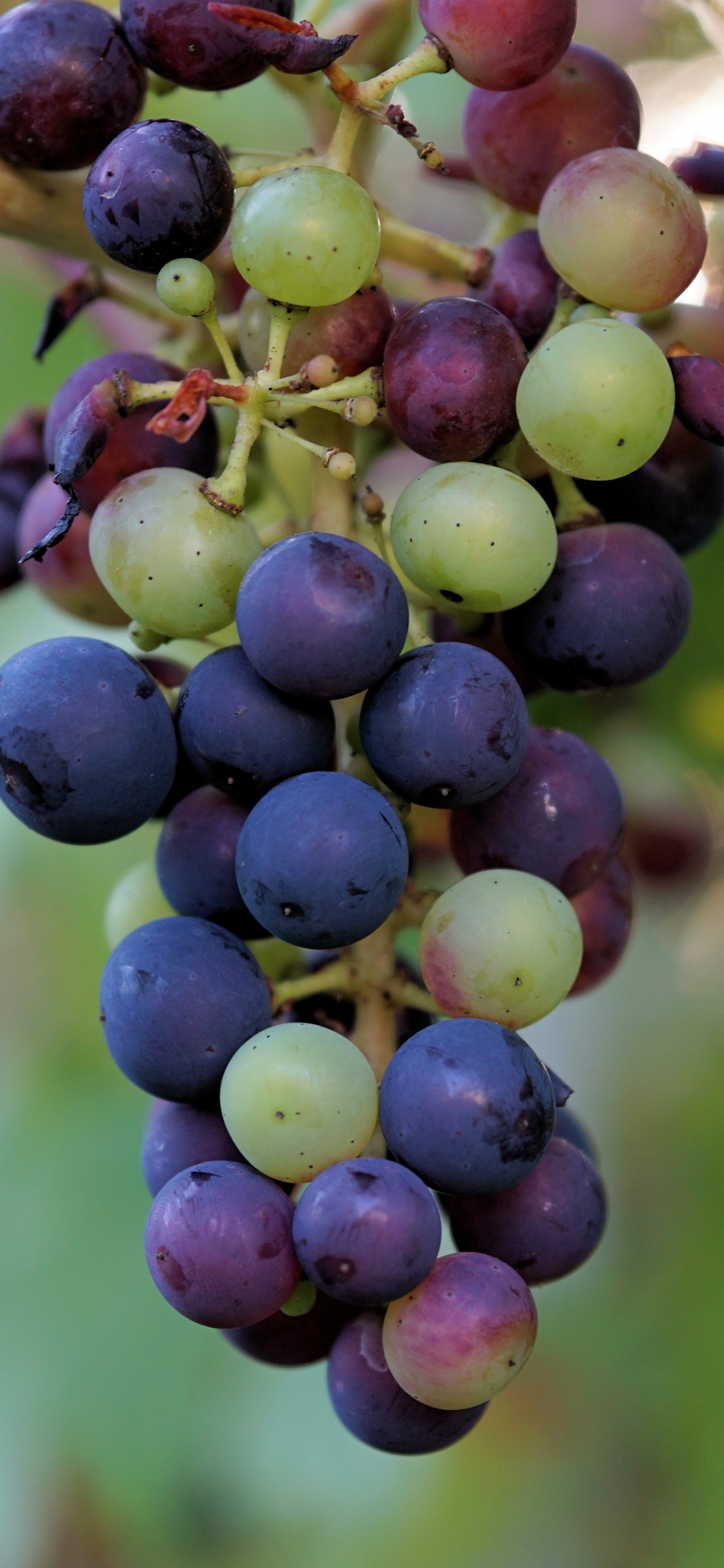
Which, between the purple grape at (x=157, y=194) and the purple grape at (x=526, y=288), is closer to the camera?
the purple grape at (x=157, y=194)

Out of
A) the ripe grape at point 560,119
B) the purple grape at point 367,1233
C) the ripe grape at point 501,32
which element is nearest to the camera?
the purple grape at point 367,1233

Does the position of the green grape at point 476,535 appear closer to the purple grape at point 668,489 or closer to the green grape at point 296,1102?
the purple grape at point 668,489

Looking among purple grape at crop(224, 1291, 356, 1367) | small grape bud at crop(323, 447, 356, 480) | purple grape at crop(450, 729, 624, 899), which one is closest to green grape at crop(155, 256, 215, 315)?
small grape bud at crop(323, 447, 356, 480)

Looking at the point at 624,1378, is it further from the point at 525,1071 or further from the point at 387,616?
the point at 387,616

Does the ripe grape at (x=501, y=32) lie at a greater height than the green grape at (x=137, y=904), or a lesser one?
greater

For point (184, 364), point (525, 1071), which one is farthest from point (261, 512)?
point (525, 1071)

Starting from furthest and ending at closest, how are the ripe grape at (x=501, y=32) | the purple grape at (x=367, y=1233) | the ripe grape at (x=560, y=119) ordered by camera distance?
1. the ripe grape at (x=560, y=119)
2. the ripe grape at (x=501, y=32)
3. the purple grape at (x=367, y=1233)

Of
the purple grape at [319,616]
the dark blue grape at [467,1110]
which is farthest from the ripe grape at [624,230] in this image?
the dark blue grape at [467,1110]

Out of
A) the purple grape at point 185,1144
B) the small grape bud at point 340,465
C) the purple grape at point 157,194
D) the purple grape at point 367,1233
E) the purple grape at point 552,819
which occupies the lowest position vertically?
the purple grape at point 185,1144
